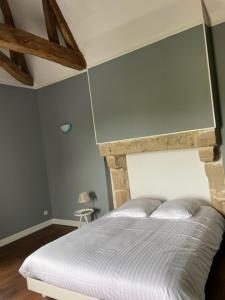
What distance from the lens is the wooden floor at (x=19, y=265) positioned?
2.42 metres

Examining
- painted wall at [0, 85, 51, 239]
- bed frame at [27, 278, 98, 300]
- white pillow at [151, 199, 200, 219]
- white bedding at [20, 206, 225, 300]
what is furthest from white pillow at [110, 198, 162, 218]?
painted wall at [0, 85, 51, 239]

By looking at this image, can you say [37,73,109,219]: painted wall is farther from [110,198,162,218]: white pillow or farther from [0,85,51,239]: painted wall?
[110,198,162,218]: white pillow

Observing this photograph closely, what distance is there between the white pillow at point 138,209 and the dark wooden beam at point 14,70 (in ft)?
9.45

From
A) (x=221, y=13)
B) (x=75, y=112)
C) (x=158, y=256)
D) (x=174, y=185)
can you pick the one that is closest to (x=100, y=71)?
(x=75, y=112)

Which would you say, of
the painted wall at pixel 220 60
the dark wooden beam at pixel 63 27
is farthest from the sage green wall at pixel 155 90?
the dark wooden beam at pixel 63 27

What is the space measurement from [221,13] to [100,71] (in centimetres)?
169

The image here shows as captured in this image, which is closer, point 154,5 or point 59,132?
point 154,5

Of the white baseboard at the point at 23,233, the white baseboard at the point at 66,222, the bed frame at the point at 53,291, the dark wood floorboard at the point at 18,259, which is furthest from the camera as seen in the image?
the white baseboard at the point at 66,222

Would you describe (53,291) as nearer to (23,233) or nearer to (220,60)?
(23,233)

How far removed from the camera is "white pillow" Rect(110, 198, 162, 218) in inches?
125

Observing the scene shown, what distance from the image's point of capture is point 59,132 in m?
4.71

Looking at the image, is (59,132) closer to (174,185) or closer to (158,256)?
(174,185)

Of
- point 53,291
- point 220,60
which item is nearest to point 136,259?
point 53,291

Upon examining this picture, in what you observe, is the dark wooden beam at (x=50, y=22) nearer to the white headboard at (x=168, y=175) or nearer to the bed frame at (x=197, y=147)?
the bed frame at (x=197, y=147)
